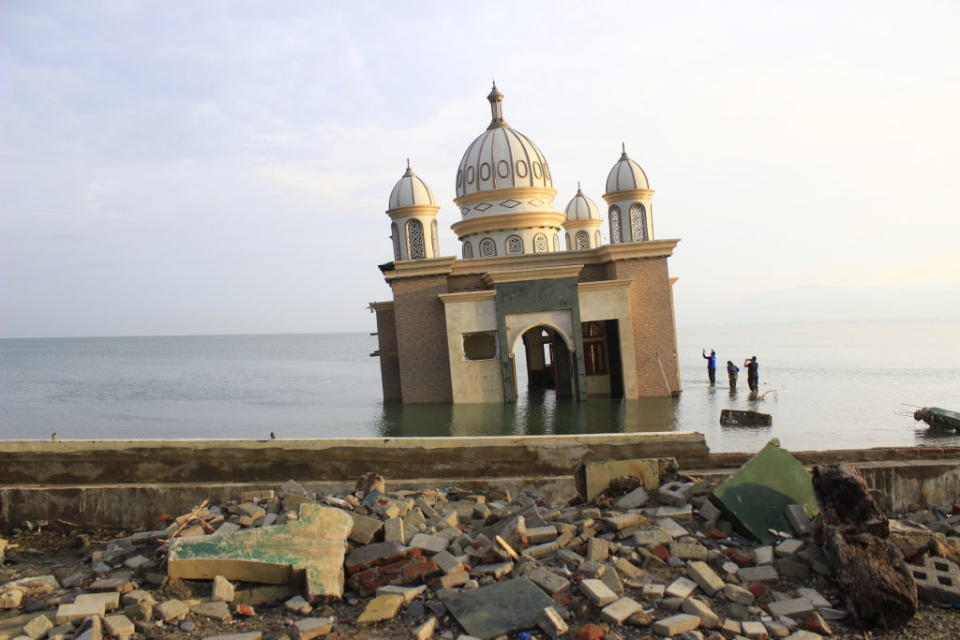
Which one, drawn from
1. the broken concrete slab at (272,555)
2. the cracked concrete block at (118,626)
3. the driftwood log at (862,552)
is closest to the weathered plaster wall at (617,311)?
the driftwood log at (862,552)

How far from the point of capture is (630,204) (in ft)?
82.5

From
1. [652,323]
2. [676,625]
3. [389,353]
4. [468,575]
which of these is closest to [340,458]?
[468,575]

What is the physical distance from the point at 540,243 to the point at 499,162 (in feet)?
10.9

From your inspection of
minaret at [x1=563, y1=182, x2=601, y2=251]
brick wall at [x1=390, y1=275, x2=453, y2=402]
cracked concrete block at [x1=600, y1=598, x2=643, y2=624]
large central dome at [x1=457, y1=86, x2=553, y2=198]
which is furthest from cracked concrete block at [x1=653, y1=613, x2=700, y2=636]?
minaret at [x1=563, y1=182, x2=601, y2=251]

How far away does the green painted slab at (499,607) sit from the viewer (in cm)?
498

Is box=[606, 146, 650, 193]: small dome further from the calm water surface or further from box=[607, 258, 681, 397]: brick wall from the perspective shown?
the calm water surface

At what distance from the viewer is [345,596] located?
5.68m

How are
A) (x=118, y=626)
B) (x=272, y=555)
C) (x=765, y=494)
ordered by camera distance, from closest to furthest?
(x=118, y=626), (x=272, y=555), (x=765, y=494)

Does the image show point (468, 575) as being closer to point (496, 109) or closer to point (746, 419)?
point (746, 419)

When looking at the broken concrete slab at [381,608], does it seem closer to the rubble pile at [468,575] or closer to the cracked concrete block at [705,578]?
the rubble pile at [468,575]

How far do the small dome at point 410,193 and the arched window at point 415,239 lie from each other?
719 millimetres

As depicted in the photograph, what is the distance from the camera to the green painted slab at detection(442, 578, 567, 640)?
498 centimetres

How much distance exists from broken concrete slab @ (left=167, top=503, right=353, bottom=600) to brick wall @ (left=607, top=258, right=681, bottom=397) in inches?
711

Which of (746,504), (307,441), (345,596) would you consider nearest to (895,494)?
(746,504)
